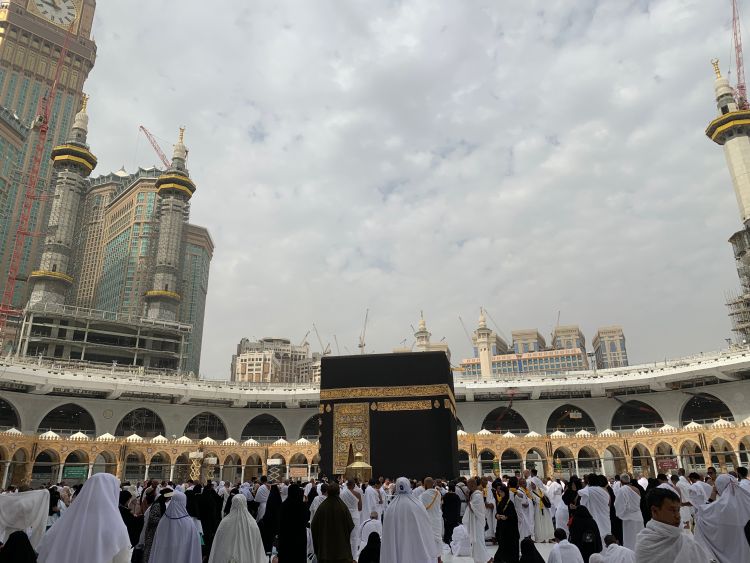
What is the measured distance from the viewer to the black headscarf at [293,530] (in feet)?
19.7

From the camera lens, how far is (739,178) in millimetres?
41781

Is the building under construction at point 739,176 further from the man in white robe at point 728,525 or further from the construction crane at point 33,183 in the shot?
the construction crane at point 33,183

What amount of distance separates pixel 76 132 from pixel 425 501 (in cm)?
6258

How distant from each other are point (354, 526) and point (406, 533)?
1276 mm

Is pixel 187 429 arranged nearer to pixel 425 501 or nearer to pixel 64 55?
pixel 425 501

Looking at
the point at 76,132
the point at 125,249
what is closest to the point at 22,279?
the point at 125,249

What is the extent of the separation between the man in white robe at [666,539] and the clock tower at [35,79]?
64829 millimetres

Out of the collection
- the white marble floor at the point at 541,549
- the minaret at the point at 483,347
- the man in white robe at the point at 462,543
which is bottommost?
the white marble floor at the point at 541,549

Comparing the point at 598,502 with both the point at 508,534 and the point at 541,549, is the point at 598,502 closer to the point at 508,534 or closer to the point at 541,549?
the point at 508,534

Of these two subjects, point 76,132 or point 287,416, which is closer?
point 287,416

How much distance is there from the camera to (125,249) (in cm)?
6047

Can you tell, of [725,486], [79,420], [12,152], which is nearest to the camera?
[725,486]

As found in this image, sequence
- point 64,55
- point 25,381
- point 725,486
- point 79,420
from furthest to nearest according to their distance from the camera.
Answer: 1. point 64,55
2. point 79,420
3. point 25,381
4. point 725,486

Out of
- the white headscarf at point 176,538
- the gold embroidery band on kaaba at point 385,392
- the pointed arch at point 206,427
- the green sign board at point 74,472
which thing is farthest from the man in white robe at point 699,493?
the pointed arch at point 206,427
